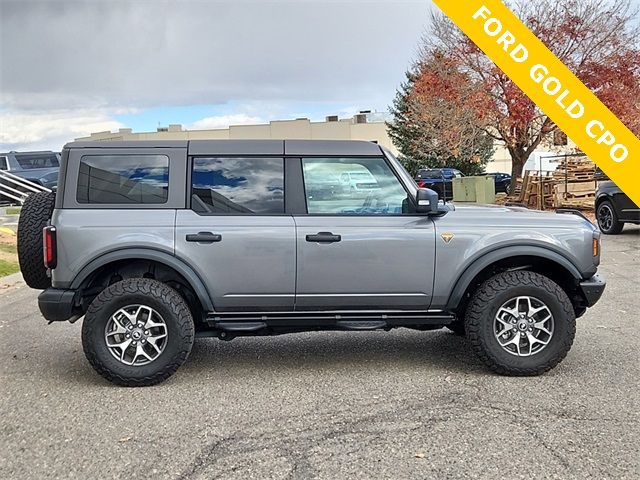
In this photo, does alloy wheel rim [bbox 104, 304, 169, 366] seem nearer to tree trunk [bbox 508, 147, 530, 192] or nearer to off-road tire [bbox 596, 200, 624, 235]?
off-road tire [bbox 596, 200, 624, 235]

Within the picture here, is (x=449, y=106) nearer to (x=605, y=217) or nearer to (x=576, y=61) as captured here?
(x=576, y=61)

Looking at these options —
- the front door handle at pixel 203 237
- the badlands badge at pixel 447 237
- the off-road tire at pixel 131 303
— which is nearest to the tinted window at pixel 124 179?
the front door handle at pixel 203 237

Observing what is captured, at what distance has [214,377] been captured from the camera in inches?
191

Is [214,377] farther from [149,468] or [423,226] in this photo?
[423,226]

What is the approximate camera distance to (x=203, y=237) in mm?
4602

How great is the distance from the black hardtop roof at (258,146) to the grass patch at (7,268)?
20.6 ft

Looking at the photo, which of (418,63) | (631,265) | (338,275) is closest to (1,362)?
(338,275)

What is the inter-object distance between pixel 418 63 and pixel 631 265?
51.0 ft

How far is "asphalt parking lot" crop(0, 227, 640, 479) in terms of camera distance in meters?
3.38

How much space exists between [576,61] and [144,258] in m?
17.9

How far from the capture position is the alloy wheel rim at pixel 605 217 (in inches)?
508

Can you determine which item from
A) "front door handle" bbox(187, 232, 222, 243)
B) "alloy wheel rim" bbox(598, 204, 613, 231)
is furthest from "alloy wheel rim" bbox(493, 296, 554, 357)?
"alloy wheel rim" bbox(598, 204, 613, 231)

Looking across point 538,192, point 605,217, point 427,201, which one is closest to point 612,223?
point 605,217

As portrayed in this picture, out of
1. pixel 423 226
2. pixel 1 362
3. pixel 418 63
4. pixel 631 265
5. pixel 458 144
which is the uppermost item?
pixel 418 63
